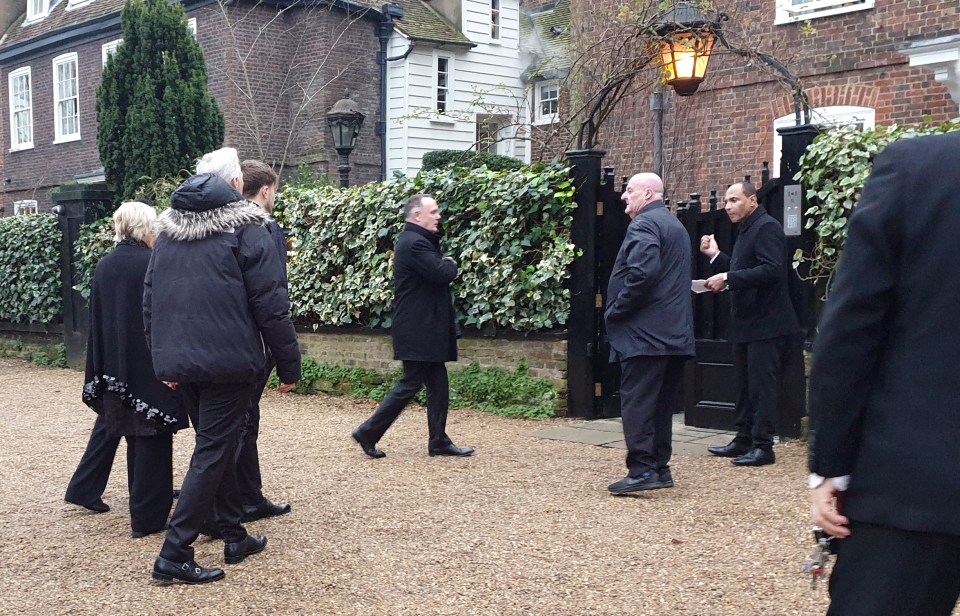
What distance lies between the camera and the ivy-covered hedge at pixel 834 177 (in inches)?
273

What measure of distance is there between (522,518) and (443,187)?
4.88 meters

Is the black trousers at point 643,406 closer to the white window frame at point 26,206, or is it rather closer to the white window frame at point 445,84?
the white window frame at point 445,84

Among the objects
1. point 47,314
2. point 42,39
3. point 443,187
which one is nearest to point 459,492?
point 443,187

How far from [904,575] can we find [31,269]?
14.2m

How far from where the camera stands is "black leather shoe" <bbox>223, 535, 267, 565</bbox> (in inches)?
187

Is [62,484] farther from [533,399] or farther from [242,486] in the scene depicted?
[533,399]

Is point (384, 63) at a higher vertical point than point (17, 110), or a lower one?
higher

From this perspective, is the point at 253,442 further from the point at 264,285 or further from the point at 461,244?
the point at 461,244

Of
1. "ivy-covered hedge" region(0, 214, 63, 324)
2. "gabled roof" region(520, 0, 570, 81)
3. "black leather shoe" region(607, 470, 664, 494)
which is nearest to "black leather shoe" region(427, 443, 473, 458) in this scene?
"black leather shoe" region(607, 470, 664, 494)

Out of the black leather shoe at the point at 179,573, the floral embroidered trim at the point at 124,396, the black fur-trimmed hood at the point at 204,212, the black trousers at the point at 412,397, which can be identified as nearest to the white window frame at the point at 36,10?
the black trousers at the point at 412,397

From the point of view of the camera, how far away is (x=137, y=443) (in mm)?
5305

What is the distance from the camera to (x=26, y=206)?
82.1ft

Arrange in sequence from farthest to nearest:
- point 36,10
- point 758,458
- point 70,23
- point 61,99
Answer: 1. point 36,10
2. point 61,99
3. point 70,23
4. point 758,458

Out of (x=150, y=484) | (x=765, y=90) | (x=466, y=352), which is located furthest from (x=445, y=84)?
(x=150, y=484)
